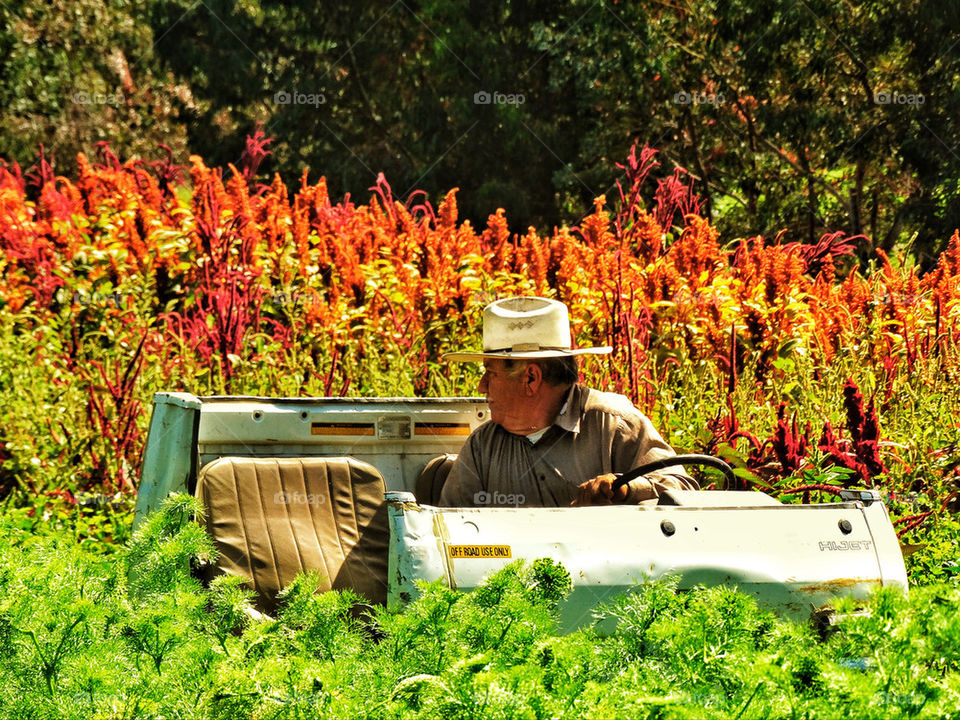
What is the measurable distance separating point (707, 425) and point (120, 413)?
10.3 ft

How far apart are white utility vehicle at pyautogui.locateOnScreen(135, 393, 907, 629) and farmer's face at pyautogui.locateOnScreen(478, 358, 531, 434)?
1.18 feet

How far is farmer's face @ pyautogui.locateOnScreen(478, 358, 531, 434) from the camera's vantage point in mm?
4859

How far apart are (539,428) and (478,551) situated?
143 centimetres

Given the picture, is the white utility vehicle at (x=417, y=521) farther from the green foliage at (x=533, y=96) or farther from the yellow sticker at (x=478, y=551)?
the green foliage at (x=533, y=96)

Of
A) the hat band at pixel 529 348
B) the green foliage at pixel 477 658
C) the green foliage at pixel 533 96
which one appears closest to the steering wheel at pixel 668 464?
the hat band at pixel 529 348

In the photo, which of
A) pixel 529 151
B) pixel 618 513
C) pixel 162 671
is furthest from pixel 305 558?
pixel 529 151

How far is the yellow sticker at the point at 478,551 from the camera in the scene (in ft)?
11.4

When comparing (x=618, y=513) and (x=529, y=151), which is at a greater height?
(x=529, y=151)

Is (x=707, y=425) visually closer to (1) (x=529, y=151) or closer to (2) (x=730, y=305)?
(2) (x=730, y=305)

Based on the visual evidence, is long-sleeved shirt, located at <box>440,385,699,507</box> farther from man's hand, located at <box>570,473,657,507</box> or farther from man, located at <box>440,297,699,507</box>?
man's hand, located at <box>570,473,657,507</box>

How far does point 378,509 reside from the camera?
4.99m

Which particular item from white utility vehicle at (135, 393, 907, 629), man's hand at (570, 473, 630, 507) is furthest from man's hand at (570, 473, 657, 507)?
white utility vehicle at (135, 393, 907, 629)

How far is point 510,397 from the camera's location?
489 centimetres

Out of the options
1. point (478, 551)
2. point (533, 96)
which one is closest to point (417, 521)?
point (478, 551)
